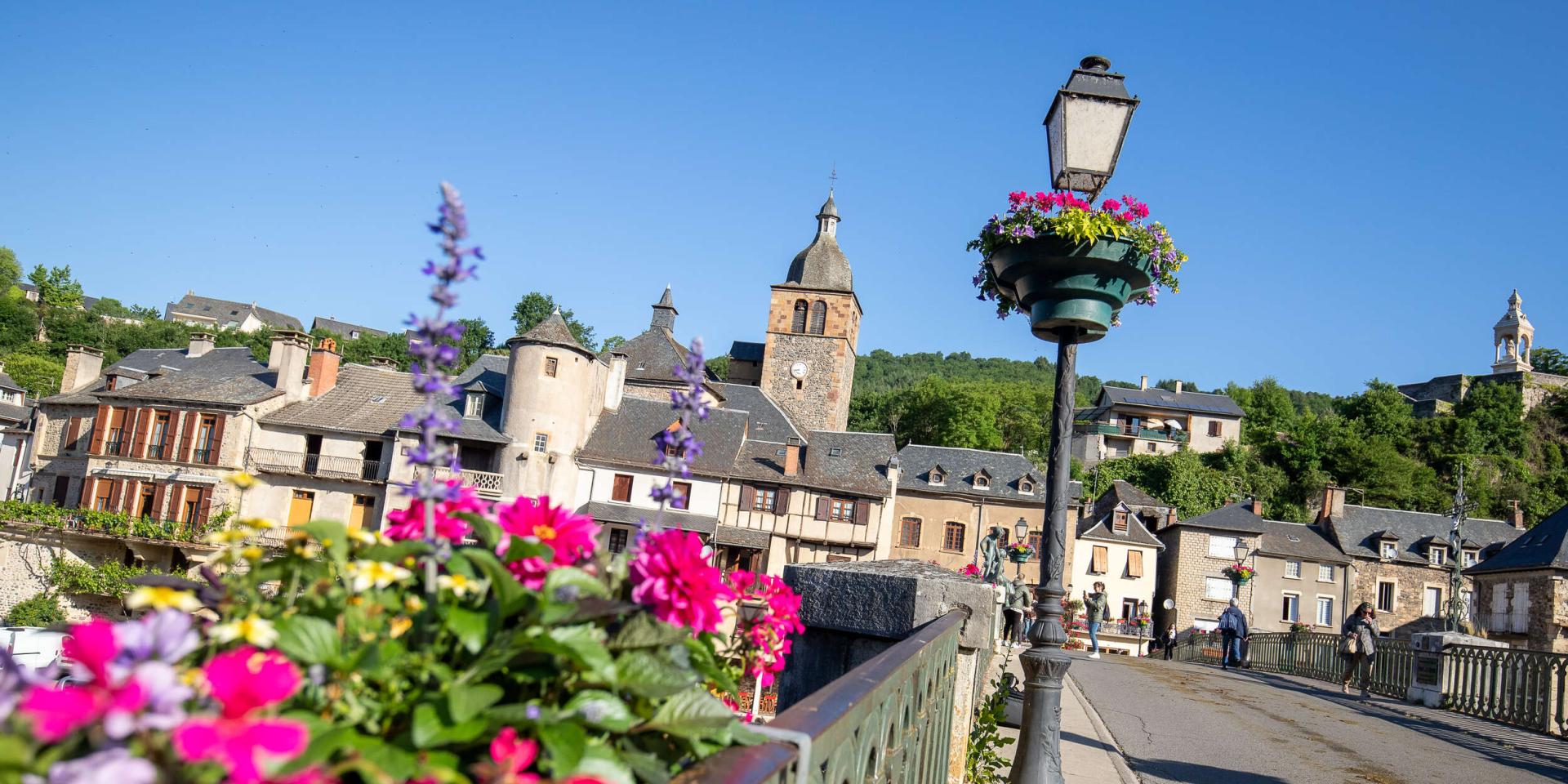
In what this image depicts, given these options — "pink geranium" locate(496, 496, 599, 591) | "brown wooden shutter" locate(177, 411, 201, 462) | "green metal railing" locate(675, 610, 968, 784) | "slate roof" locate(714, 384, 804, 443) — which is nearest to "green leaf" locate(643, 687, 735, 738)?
"green metal railing" locate(675, 610, 968, 784)

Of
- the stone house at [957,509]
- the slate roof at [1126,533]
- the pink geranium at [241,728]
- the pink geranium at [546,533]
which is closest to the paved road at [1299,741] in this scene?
the pink geranium at [546,533]

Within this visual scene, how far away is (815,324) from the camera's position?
63625mm

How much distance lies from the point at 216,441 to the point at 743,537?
71.5ft

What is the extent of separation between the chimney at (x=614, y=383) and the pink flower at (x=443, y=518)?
143 feet

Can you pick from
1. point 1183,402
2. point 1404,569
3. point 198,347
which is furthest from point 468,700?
point 1183,402

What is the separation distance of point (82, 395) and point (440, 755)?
52555mm

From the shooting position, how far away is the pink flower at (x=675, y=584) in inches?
70.1

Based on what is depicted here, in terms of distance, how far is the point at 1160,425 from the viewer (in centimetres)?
8062

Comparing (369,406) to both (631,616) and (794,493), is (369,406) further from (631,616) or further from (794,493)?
(631,616)

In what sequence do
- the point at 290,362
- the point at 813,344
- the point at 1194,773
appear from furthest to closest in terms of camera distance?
the point at 813,344, the point at 290,362, the point at 1194,773

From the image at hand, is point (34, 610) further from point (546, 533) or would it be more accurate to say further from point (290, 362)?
point (546, 533)

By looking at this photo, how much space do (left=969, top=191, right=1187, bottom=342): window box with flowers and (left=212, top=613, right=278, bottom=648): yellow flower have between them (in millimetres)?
5282

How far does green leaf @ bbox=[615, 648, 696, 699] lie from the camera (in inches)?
60.4

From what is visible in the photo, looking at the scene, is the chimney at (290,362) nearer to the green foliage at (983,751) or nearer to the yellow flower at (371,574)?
the green foliage at (983,751)
